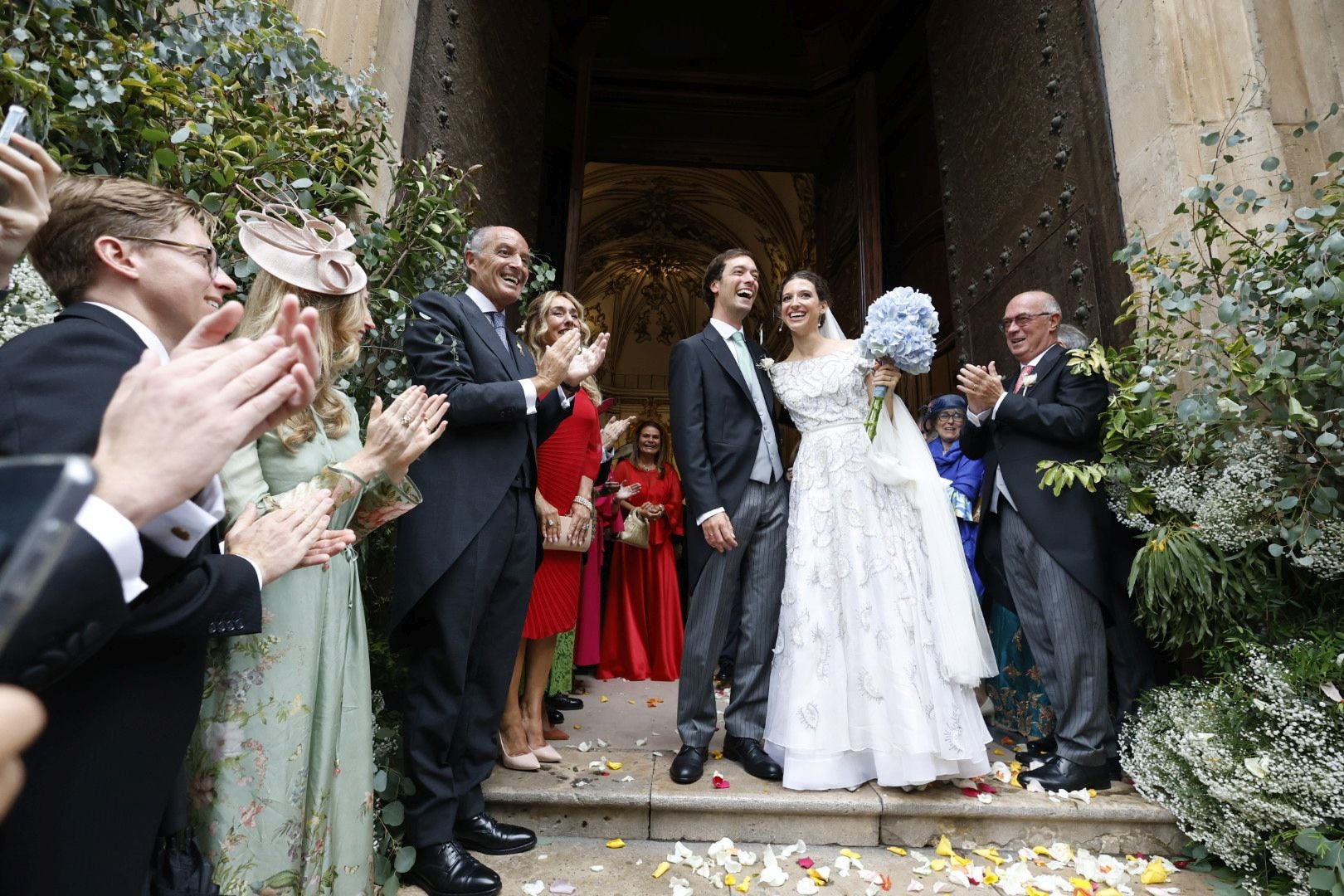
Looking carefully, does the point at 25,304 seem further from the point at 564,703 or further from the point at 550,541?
the point at 564,703

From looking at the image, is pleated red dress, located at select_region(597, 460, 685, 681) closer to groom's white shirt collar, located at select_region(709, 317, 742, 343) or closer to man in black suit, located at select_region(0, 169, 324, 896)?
groom's white shirt collar, located at select_region(709, 317, 742, 343)

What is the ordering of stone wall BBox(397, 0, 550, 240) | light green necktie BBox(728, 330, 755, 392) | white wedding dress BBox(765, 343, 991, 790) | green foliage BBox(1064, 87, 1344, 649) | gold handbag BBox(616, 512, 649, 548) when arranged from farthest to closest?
1. gold handbag BBox(616, 512, 649, 548)
2. stone wall BBox(397, 0, 550, 240)
3. light green necktie BBox(728, 330, 755, 392)
4. white wedding dress BBox(765, 343, 991, 790)
5. green foliage BBox(1064, 87, 1344, 649)

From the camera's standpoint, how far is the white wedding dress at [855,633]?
266 centimetres

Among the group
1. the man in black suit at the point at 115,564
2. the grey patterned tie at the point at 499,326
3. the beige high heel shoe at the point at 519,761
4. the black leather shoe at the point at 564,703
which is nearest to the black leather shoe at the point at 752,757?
the beige high heel shoe at the point at 519,761

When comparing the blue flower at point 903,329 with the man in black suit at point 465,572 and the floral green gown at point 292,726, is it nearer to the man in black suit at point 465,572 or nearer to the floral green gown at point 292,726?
the man in black suit at point 465,572

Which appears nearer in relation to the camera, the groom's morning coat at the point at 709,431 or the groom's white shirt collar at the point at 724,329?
the groom's morning coat at the point at 709,431

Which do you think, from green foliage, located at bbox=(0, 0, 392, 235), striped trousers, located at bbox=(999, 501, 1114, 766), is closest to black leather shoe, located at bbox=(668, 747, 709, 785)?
striped trousers, located at bbox=(999, 501, 1114, 766)

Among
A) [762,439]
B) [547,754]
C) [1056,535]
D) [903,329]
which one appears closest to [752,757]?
[547,754]

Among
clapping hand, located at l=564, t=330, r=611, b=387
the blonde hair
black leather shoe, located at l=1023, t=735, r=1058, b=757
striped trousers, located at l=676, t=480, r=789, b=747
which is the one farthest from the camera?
black leather shoe, located at l=1023, t=735, r=1058, b=757

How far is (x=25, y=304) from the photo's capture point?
150 centimetres

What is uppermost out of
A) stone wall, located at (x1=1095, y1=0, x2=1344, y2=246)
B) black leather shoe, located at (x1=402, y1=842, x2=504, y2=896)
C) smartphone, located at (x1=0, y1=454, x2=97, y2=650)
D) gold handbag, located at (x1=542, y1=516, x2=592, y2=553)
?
stone wall, located at (x1=1095, y1=0, x2=1344, y2=246)

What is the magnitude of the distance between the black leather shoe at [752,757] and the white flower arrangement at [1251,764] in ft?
4.41

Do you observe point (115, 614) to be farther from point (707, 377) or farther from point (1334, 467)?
point (1334, 467)

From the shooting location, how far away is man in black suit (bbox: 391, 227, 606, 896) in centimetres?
215
